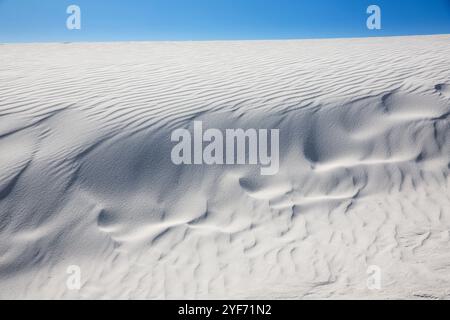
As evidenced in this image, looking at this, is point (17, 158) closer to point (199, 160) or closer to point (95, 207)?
point (95, 207)

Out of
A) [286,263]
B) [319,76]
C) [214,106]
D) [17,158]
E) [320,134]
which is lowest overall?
[286,263]

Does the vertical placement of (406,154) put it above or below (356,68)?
below

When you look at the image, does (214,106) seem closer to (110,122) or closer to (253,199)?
(110,122)

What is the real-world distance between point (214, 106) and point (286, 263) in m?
2.68

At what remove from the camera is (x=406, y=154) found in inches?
172

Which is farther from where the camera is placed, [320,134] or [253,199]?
[320,134]

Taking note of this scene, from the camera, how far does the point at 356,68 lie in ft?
22.7

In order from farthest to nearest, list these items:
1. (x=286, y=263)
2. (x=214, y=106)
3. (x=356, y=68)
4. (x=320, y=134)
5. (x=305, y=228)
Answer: (x=356, y=68), (x=214, y=106), (x=320, y=134), (x=305, y=228), (x=286, y=263)

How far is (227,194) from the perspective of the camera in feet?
12.8

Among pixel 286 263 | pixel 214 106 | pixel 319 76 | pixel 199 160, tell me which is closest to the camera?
pixel 286 263

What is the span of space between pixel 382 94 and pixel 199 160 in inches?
120

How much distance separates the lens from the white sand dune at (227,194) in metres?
3.02

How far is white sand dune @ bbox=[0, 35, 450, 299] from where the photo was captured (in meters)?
3.02

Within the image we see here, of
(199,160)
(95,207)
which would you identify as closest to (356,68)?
(199,160)
